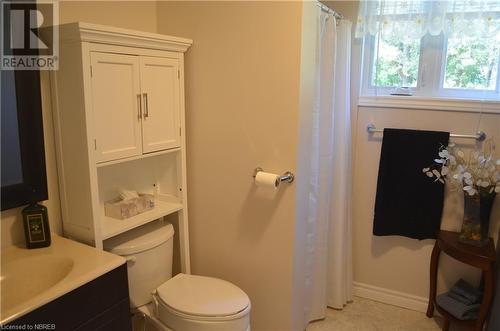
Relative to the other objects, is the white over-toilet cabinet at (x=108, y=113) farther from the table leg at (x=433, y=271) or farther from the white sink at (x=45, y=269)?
the table leg at (x=433, y=271)

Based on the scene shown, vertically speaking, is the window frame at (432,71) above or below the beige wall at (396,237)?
above

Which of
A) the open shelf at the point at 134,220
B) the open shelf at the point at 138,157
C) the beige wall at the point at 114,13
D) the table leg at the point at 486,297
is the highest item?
the beige wall at the point at 114,13

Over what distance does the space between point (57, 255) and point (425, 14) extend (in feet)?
7.35

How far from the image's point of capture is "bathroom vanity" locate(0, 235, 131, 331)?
1.29m

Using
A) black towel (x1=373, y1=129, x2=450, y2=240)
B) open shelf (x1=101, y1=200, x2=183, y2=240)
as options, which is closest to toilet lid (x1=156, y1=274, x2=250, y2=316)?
open shelf (x1=101, y1=200, x2=183, y2=240)

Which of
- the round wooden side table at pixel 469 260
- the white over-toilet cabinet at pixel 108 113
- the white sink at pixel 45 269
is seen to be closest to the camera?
the white sink at pixel 45 269

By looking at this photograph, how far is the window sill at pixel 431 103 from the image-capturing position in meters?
2.20

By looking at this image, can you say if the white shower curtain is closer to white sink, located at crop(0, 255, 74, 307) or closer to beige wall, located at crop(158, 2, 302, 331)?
beige wall, located at crop(158, 2, 302, 331)

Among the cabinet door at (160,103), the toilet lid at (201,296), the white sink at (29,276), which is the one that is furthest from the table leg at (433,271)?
the white sink at (29,276)

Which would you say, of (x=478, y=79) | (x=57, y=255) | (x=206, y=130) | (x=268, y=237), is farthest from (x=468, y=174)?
(x=57, y=255)

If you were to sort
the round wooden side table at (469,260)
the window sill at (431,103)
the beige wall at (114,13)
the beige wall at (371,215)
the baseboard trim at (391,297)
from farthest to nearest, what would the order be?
the baseboard trim at (391,297) < the beige wall at (371,215) < the window sill at (431,103) < the round wooden side table at (469,260) < the beige wall at (114,13)

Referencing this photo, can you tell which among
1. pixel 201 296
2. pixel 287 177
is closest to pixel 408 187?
pixel 287 177

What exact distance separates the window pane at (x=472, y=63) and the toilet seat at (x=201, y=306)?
177cm

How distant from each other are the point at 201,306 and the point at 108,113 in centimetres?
93
